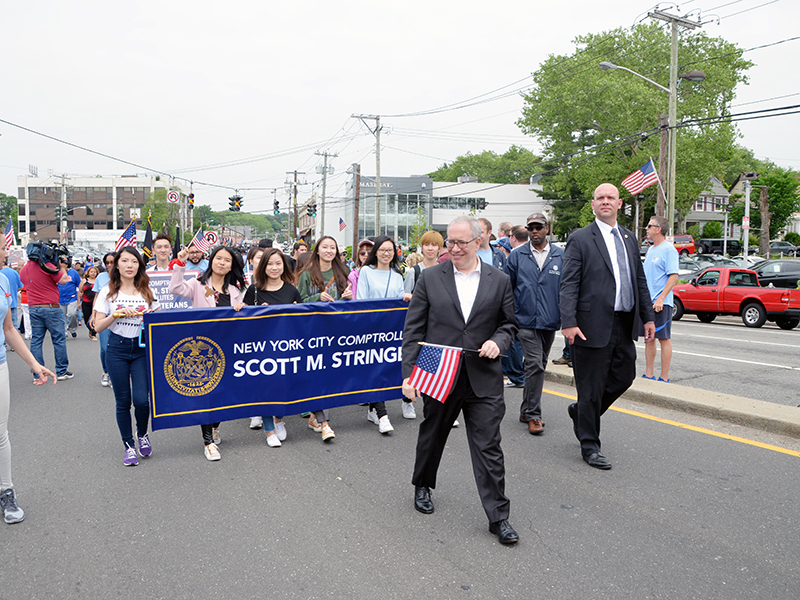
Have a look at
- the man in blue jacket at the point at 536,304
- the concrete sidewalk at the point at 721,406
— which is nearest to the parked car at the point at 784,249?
the concrete sidewalk at the point at 721,406

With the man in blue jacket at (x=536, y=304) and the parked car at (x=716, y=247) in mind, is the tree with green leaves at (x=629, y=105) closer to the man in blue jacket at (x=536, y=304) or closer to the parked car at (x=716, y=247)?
the parked car at (x=716, y=247)

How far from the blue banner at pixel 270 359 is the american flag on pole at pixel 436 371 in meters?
2.30

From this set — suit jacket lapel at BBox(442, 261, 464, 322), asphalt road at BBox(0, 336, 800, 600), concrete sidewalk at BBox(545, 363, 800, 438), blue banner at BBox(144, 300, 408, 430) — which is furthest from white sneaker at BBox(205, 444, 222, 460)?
concrete sidewalk at BBox(545, 363, 800, 438)

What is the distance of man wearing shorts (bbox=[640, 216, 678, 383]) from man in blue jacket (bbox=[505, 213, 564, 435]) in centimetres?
194

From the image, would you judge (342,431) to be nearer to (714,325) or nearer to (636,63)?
(714,325)

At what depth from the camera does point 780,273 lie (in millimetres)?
19547

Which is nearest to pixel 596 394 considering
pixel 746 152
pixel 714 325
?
pixel 714 325

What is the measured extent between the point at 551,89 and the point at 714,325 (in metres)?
39.2

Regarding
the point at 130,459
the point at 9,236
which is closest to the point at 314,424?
the point at 130,459

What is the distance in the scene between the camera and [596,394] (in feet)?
16.5

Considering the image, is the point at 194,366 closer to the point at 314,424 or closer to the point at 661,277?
the point at 314,424

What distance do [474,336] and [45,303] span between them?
798cm

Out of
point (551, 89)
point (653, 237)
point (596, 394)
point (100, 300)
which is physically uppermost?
point (551, 89)

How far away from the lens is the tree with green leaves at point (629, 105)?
46062 millimetres
